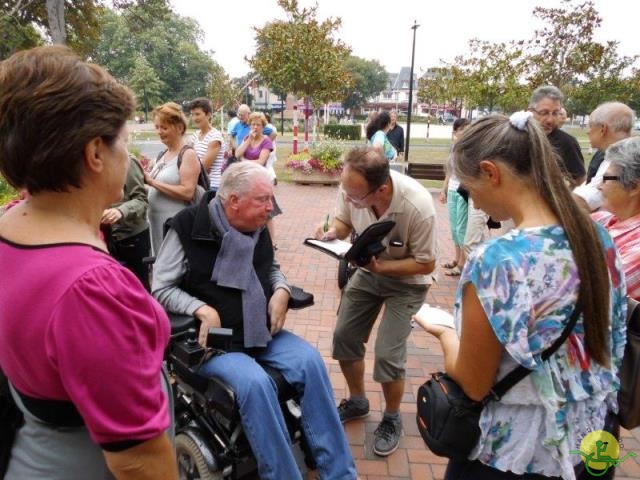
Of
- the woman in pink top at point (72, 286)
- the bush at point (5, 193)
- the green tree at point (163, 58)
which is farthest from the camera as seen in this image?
the green tree at point (163, 58)

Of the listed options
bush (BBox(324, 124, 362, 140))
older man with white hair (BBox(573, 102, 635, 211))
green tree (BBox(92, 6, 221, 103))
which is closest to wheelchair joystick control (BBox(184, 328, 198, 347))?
older man with white hair (BBox(573, 102, 635, 211))

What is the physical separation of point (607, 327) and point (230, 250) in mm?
1609

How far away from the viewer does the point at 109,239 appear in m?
3.28

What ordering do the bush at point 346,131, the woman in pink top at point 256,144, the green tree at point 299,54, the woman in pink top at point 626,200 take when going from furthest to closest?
1. the bush at point 346,131
2. the green tree at point 299,54
3. the woman in pink top at point 256,144
4. the woman in pink top at point 626,200

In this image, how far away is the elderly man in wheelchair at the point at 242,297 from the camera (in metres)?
2.10

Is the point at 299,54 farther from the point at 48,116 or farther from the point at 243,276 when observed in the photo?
the point at 48,116

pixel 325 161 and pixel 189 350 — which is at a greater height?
pixel 325 161

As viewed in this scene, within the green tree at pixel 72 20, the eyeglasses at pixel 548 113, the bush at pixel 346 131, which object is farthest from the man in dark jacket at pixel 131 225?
the bush at pixel 346 131

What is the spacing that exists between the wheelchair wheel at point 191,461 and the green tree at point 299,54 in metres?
15.6

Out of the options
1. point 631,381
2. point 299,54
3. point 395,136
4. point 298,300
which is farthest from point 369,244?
point 299,54

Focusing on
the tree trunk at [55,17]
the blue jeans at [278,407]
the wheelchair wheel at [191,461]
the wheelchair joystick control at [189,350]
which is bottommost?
the wheelchair wheel at [191,461]

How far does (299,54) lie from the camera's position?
16094 millimetres

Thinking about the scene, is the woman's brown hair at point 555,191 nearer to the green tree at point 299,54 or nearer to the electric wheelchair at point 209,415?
the electric wheelchair at point 209,415

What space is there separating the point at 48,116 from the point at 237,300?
4.94 feet
